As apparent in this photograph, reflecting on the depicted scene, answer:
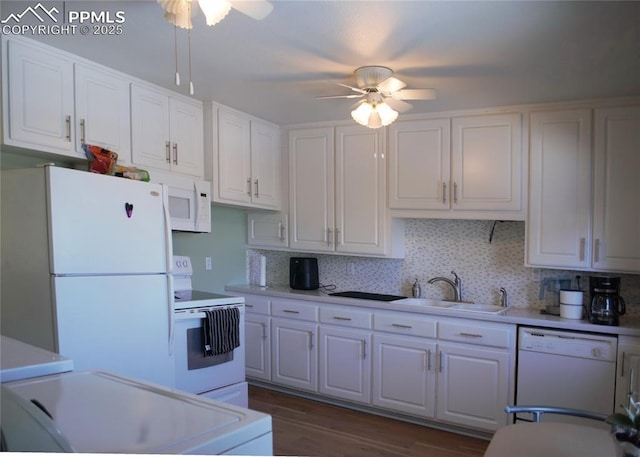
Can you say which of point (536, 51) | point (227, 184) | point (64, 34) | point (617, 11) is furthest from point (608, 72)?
point (64, 34)

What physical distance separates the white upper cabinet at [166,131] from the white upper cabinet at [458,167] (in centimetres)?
144

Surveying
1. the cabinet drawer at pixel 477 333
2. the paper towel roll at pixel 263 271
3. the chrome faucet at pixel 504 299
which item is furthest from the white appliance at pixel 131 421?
the paper towel roll at pixel 263 271

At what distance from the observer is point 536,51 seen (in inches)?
87.0

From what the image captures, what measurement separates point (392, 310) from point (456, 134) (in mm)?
1326

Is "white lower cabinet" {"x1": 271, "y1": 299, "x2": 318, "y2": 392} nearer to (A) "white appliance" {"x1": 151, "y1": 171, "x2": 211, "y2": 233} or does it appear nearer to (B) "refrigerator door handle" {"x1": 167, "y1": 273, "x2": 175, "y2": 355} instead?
(A) "white appliance" {"x1": 151, "y1": 171, "x2": 211, "y2": 233}

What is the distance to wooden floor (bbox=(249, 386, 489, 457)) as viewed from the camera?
279 cm

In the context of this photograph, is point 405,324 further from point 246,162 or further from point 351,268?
point 246,162

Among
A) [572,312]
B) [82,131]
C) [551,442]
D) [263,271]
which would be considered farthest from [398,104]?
[263,271]

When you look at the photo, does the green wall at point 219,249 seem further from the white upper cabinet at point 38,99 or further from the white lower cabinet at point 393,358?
the white upper cabinet at point 38,99

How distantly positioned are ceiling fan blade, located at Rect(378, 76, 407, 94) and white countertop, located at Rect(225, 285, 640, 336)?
4.78 ft

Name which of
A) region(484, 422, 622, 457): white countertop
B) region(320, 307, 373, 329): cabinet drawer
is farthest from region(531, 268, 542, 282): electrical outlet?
region(484, 422, 622, 457): white countertop

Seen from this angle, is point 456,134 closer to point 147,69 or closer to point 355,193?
point 355,193

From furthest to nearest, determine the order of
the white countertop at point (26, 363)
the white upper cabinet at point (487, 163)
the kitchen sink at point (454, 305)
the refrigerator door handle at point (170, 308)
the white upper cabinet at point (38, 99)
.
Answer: the kitchen sink at point (454, 305), the white upper cabinet at point (487, 163), the refrigerator door handle at point (170, 308), the white upper cabinet at point (38, 99), the white countertop at point (26, 363)

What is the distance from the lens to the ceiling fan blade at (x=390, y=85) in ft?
8.00
